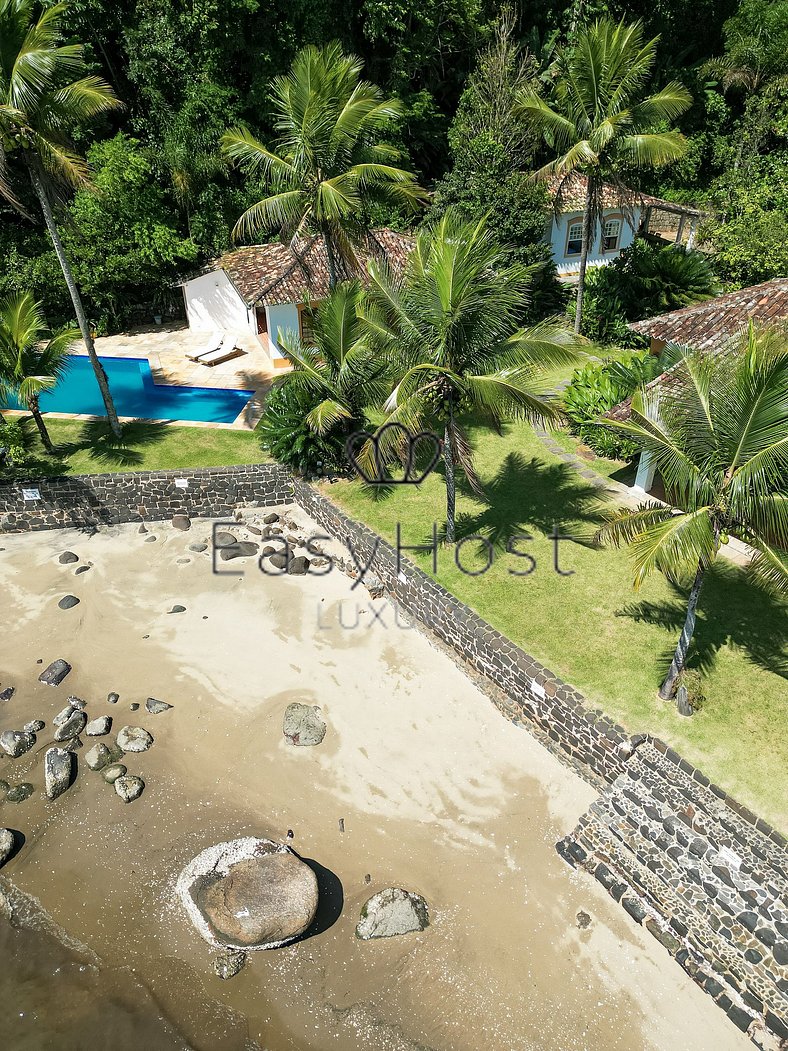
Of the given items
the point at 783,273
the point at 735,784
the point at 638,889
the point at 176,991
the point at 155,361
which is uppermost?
the point at 783,273

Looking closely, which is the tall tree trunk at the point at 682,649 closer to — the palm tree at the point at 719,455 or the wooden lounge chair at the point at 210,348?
the palm tree at the point at 719,455

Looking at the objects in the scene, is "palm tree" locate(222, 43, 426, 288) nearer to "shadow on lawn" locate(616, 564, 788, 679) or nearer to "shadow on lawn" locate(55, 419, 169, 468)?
"shadow on lawn" locate(55, 419, 169, 468)

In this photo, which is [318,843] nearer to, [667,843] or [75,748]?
[75,748]

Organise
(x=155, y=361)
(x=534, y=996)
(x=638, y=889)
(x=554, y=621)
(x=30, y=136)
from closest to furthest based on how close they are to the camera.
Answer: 1. (x=534, y=996)
2. (x=638, y=889)
3. (x=554, y=621)
4. (x=30, y=136)
5. (x=155, y=361)

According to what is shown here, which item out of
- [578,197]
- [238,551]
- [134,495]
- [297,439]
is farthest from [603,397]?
[578,197]

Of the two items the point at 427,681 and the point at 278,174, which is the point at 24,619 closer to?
the point at 427,681

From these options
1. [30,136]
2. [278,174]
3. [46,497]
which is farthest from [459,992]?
[30,136]
